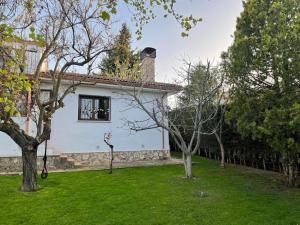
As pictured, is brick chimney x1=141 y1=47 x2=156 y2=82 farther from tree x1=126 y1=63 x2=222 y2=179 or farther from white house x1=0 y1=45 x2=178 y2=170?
tree x1=126 y1=63 x2=222 y2=179

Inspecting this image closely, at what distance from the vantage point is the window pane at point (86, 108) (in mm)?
14830

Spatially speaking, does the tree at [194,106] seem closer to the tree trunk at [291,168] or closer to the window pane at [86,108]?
the window pane at [86,108]

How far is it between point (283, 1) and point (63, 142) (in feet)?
37.6

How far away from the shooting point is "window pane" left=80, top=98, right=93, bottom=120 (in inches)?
584

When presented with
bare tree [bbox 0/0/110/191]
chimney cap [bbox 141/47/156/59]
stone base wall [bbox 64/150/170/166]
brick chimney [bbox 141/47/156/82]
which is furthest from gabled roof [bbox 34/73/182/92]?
stone base wall [bbox 64/150/170/166]

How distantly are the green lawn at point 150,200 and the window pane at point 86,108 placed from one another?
14.3 ft

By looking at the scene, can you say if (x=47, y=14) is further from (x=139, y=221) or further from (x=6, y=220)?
(x=139, y=221)

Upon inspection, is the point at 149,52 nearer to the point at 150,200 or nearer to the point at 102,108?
the point at 102,108

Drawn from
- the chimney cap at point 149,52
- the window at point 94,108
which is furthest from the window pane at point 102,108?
the chimney cap at point 149,52

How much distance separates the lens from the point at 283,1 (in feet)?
28.1

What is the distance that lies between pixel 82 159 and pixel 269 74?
395 inches

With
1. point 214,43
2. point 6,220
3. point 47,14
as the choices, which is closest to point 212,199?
point 6,220

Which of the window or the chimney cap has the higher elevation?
the chimney cap

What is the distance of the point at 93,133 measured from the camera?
14.8m
